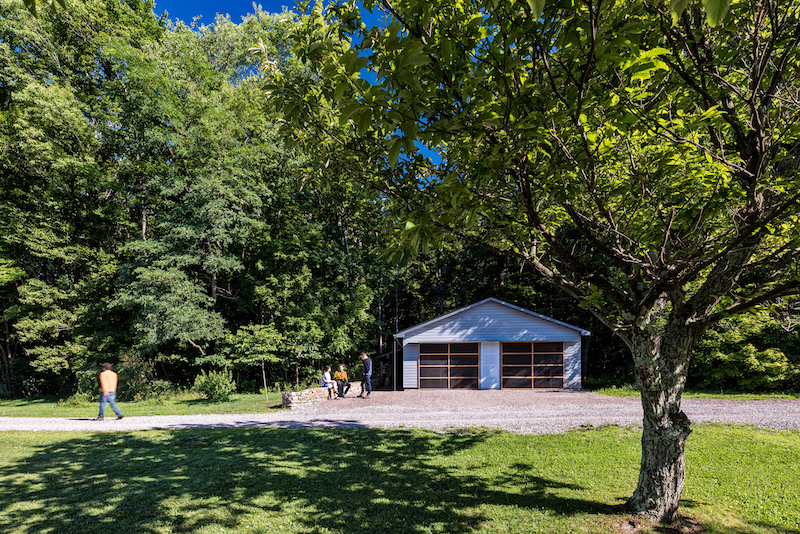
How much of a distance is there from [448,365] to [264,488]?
15.0 m

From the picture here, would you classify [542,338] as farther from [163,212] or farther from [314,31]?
[163,212]

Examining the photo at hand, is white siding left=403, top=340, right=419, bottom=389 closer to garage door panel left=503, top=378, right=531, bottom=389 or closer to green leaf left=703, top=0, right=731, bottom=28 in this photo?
garage door panel left=503, top=378, right=531, bottom=389

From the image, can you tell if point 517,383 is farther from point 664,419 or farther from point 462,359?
point 664,419

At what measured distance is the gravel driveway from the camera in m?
9.81

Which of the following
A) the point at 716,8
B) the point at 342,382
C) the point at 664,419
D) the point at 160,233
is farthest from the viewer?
the point at 160,233

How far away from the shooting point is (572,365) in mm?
19219

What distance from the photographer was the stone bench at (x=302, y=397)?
42.9ft

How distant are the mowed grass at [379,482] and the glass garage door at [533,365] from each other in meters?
10.9

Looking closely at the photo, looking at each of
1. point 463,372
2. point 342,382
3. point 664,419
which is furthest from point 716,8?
point 463,372

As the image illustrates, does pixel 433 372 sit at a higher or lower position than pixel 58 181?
lower

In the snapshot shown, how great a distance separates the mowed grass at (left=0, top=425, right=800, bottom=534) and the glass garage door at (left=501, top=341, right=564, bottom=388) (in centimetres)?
1085

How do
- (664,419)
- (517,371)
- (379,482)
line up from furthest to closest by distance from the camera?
1. (517,371)
2. (379,482)
3. (664,419)

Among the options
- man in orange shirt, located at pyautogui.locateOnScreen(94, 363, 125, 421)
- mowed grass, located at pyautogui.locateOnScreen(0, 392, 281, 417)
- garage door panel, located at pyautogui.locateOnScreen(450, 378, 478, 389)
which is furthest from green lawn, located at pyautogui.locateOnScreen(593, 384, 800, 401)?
man in orange shirt, located at pyautogui.locateOnScreen(94, 363, 125, 421)

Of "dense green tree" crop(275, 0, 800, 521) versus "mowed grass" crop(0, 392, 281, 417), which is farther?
"mowed grass" crop(0, 392, 281, 417)
